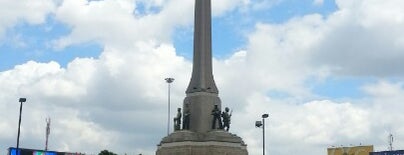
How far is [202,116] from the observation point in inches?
1658

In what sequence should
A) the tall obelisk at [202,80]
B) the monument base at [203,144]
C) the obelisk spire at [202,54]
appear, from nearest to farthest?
the monument base at [203,144]
the tall obelisk at [202,80]
the obelisk spire at [202,54]

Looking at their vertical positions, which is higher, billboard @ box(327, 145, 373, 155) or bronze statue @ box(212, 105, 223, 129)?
billboard @ box(327, 145, 373, 155)

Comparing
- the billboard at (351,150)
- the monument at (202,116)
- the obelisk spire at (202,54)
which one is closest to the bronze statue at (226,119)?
the monument at (202,116)

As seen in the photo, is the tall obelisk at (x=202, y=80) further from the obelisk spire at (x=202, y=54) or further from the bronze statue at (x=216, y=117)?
the bronze statue at (x=216, y=117)

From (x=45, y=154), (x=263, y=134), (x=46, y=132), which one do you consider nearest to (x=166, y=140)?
(x=263, y=134)

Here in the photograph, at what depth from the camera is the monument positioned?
40.9m

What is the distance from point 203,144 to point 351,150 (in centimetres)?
4512

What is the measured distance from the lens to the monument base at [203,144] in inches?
1602

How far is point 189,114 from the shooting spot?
42.4 metres

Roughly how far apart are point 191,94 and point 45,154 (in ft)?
131

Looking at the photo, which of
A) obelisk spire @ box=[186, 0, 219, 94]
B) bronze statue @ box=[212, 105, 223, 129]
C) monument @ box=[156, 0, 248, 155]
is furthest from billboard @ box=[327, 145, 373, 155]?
bronze statue @ box=[212, 105, 223, 129]

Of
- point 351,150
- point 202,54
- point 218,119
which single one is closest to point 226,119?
point 218,119

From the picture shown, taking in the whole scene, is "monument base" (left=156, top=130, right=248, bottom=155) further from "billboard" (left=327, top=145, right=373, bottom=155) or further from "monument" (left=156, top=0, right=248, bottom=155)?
"billboard" (left=327, top=145, right=373, bottom=155)

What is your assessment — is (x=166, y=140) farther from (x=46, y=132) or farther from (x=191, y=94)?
(x=46, y=132)
